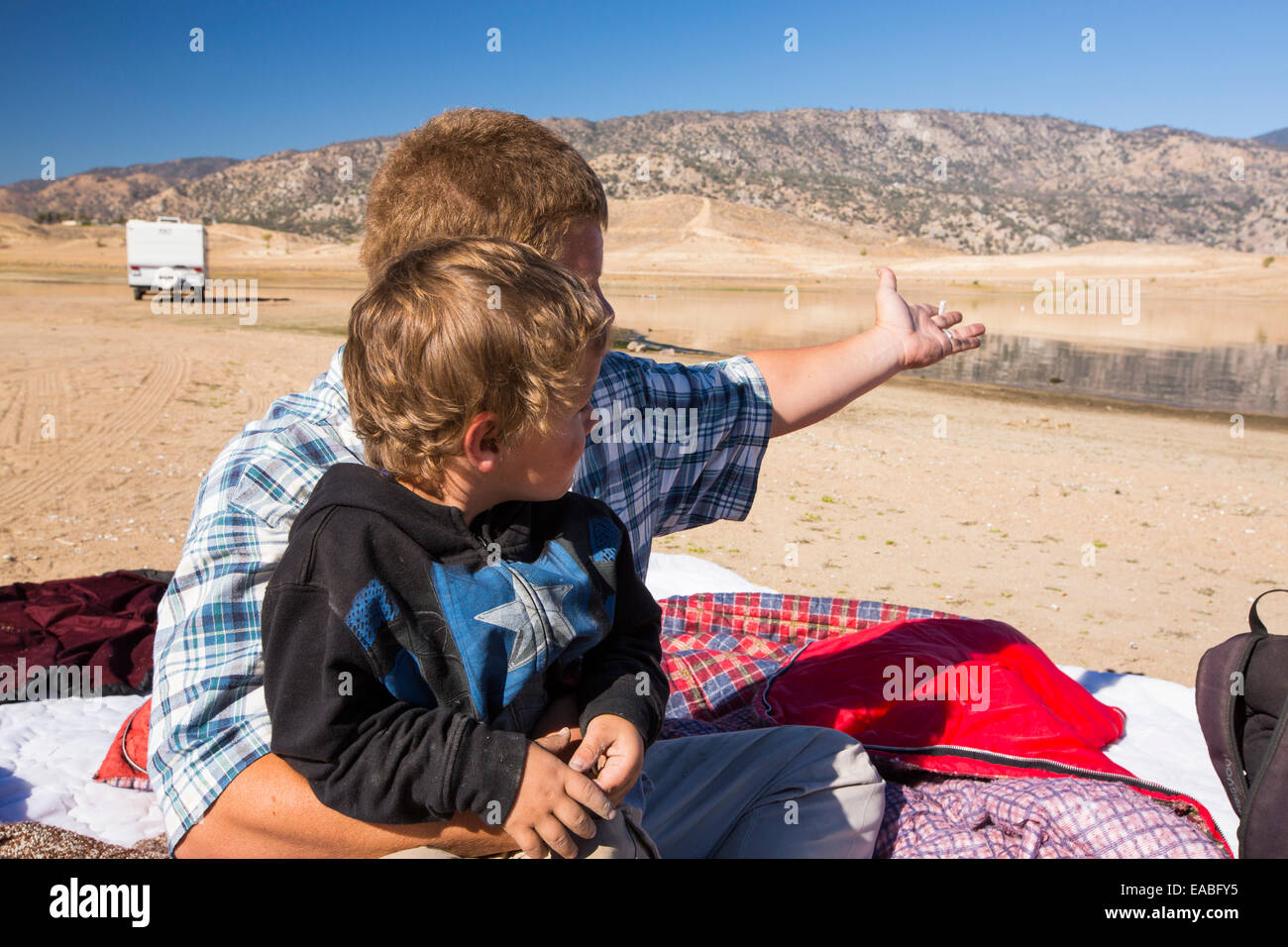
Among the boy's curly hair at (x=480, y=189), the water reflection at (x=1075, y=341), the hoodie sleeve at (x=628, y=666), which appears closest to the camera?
A: the hoodie sleeve at (x=628, y=666)

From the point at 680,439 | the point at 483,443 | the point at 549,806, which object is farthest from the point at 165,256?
the point at 549,806

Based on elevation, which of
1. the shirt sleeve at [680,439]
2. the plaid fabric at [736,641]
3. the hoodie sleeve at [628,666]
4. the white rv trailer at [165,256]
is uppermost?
the white rv trailer at [165,256]

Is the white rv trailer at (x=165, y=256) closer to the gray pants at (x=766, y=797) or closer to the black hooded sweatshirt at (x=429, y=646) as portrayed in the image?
the gray pants at (x=766, y=797)

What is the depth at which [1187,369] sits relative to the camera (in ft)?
61.8

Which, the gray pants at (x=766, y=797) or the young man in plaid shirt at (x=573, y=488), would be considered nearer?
the young man in plaid shirt at (x=573, y=488)

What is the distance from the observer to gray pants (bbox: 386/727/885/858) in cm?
236

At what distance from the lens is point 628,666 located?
191 cm

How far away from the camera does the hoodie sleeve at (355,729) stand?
1.57 m

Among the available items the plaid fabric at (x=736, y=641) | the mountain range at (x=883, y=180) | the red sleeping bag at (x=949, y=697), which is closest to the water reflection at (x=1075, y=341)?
the plaid fabric at (x=736, y=641)
